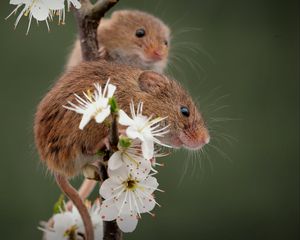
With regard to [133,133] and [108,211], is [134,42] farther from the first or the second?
[133,133]

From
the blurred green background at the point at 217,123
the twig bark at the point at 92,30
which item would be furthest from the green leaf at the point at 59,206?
the blurred green background at the point at 217,123

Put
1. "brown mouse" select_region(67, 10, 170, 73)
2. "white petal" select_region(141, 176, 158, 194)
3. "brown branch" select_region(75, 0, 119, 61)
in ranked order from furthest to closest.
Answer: "brown mouse" select_region(67, 10, 170, 73), "brown branch" select_region(75, 0, 119, 61), "white petal" select_region(141, 176, 158, 194)

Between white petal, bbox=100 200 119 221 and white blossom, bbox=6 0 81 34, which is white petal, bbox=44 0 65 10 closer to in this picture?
white blossom, bbox=6 0 81 34

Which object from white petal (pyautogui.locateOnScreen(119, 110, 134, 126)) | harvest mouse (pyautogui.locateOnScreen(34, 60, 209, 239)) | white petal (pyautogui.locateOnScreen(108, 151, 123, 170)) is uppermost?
harvest mouse (pyautogui.locateOnScreen(34, 60, 209, 239))

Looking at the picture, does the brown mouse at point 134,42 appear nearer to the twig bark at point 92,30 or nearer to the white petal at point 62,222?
the twig bark at point 92,30

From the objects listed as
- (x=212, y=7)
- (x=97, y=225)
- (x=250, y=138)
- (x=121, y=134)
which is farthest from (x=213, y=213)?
(x=121, y=134)

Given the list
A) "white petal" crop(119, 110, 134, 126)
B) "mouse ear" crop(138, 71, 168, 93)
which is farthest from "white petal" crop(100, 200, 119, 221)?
"mouse ear" crop(138, 71, 168, 93)
